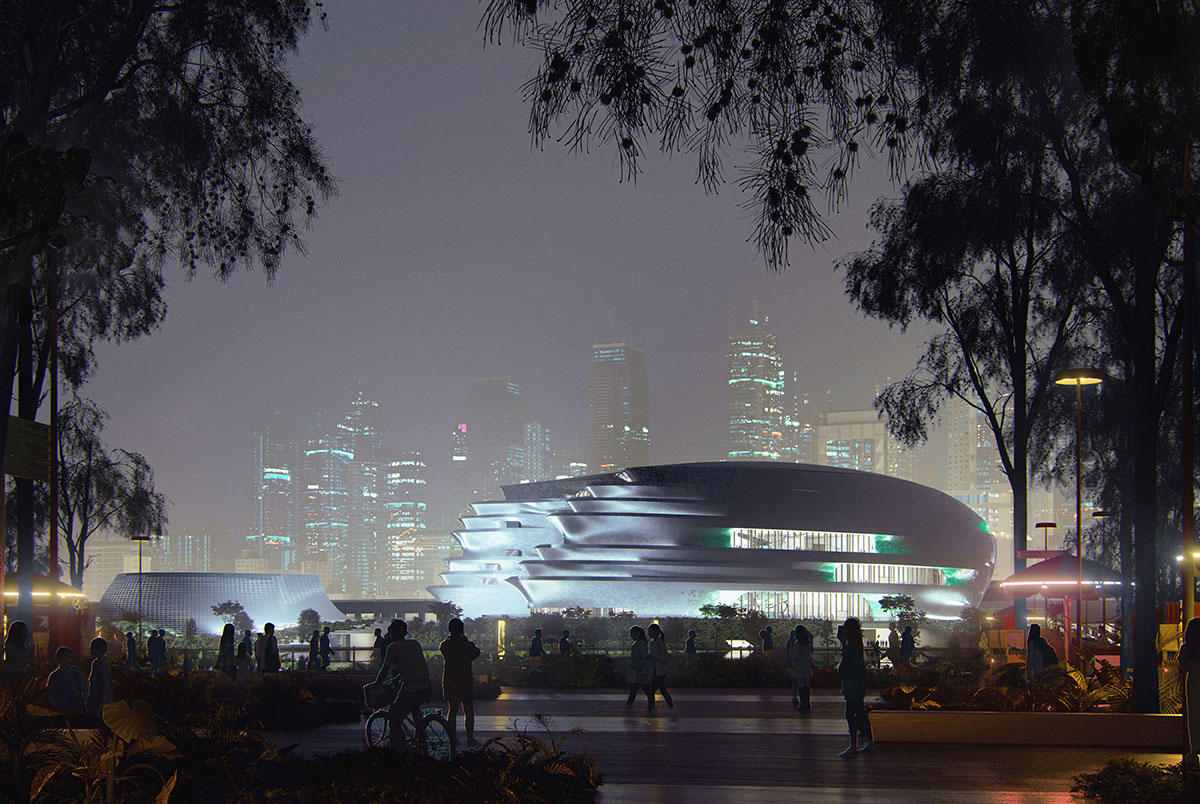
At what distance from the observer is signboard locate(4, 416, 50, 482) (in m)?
15.8

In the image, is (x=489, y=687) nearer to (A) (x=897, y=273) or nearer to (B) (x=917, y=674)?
(B) (x=917, y=674)

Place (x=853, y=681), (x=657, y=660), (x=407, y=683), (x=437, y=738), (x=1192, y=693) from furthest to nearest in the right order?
(x=657, y=660), (x=853, y=681), (x=437, y=738), (x=407, y=683), (x=1192, y=693)

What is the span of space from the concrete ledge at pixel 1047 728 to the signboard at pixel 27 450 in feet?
39.8

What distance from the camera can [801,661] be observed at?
2203 cm

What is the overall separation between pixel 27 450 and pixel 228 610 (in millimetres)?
82758

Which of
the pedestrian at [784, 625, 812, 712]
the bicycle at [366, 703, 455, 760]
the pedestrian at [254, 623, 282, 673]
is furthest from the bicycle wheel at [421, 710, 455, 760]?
the pedestrian at [254, 623, 282, 673]

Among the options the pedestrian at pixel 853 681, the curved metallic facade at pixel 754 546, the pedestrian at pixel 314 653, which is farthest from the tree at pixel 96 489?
the curved metallic facade at pixel 754 546

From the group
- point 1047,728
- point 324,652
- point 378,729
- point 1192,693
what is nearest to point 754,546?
point 324,652

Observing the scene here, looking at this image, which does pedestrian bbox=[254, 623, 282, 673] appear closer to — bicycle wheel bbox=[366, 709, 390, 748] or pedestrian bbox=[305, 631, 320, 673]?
pedestrian bbox=[305, 631, 320, 673]

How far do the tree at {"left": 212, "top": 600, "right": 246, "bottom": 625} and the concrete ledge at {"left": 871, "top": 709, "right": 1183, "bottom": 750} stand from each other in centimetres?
8456

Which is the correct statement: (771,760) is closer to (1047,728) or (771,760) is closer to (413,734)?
(413,734)

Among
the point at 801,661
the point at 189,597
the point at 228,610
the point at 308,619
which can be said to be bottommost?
the point at 308,619

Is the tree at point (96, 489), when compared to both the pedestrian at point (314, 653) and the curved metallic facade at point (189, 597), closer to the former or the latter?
the pedestrian at point (314, 653)

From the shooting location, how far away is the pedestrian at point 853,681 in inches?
598
